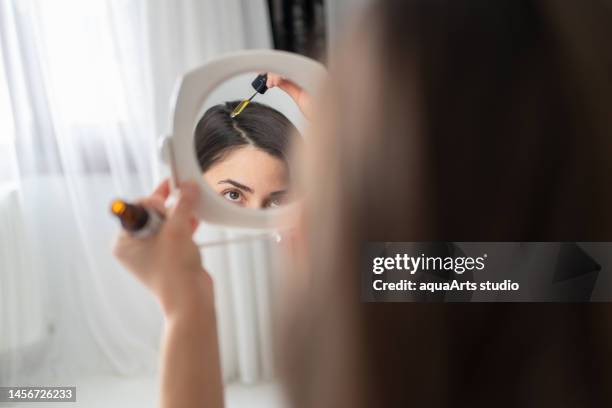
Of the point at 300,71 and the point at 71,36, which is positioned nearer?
the point at 300,71

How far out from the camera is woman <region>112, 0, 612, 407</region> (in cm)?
31

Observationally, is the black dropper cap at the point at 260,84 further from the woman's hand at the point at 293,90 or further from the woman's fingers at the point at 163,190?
the woman's fingers at the point at 163,190

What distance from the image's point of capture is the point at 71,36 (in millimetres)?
1492

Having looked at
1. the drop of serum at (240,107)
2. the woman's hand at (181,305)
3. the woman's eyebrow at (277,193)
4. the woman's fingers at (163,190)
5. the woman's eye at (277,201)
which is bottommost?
the woman's hand at (181,305)

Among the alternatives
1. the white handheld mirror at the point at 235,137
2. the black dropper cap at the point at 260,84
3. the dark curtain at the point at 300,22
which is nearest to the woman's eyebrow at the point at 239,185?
the white handheld mirror at the point at 235,137

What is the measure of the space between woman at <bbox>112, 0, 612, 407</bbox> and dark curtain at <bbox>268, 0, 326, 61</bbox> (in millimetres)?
1284

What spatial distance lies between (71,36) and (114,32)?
114mm

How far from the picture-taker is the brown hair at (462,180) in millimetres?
305

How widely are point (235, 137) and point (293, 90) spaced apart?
0.52 ft

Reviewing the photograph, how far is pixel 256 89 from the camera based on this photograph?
2.63 feet

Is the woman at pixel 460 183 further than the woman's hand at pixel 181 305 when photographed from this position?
No

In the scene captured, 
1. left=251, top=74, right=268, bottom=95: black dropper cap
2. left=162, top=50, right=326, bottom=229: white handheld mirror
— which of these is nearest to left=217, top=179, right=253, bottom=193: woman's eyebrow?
left=162, top=50, right=326, bottom=229: white handheld mirror

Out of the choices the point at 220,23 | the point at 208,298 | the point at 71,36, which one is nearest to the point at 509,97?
the point at 208,298

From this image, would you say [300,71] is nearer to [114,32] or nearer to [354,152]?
[354,152]
